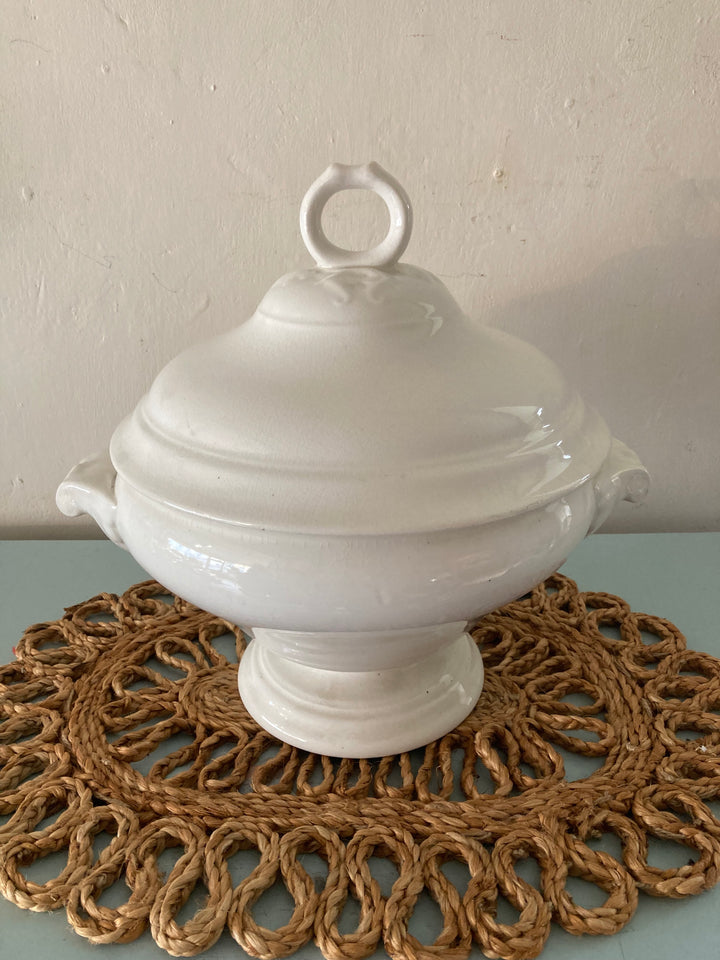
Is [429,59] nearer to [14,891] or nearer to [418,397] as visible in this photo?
[418,397]

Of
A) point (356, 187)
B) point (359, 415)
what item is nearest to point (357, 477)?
point (359, 415)

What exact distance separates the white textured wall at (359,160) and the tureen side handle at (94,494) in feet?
1.03

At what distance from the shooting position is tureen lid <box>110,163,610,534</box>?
42cm

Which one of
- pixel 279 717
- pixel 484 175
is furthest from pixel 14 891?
pixel 484 175

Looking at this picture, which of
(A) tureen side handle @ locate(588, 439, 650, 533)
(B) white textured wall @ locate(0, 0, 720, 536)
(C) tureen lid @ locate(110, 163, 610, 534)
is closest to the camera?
(C) tureen lid @ locate(110, 163, 610, 534)

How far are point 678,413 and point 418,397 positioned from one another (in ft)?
1.76

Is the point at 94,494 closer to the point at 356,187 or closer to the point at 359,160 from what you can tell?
the point at 356,187

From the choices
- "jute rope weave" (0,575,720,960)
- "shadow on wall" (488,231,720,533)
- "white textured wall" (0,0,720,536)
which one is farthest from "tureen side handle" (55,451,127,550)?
"shadow on wall" (488,231,720,533)

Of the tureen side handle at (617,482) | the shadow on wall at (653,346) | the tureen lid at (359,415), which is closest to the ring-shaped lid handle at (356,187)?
the tureen lid at (359,415)

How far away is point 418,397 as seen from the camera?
0.45 meters

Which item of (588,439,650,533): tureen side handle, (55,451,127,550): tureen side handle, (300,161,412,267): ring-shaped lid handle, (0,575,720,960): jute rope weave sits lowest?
(0,575,720,960): jute rope weave

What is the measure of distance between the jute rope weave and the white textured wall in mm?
322

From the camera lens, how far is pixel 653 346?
838 mm

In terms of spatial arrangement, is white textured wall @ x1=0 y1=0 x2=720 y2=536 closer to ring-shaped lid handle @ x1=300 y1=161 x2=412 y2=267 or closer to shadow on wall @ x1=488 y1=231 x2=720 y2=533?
shadow on wall @ x1=488 y1=231 x2=720 y2=533
